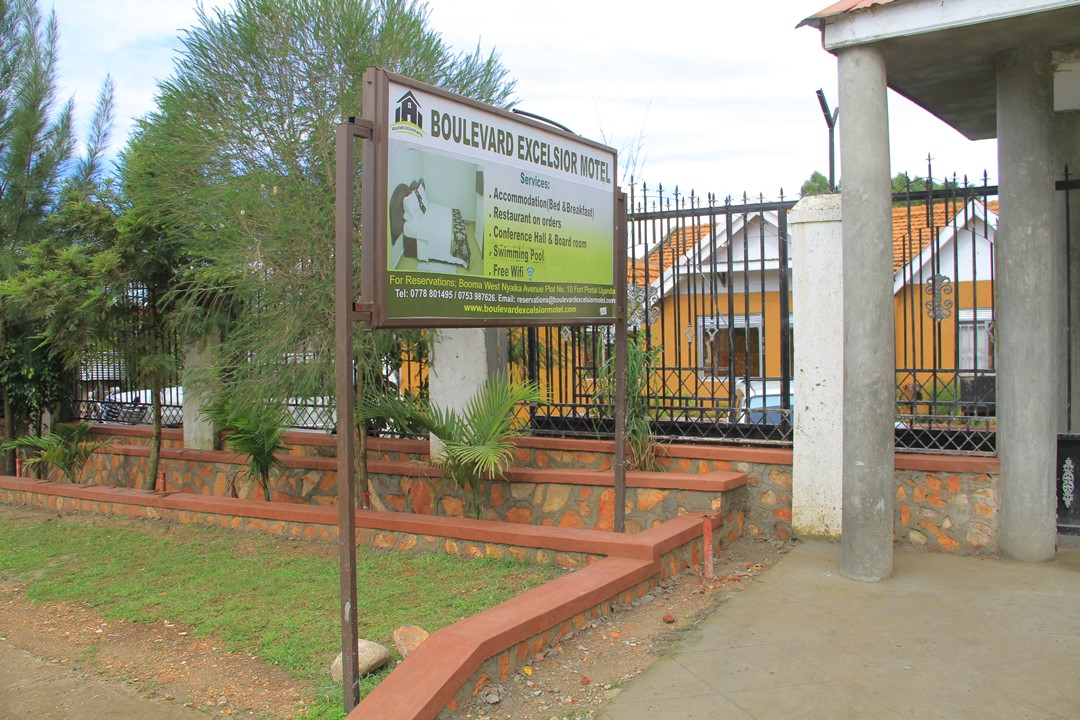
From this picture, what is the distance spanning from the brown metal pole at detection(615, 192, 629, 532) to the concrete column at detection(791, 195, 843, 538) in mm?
1249

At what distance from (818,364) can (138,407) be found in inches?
358

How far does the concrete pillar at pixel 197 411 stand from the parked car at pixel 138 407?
49.8 inches

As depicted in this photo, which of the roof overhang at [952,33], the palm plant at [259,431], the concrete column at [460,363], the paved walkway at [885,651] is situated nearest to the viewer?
the paved walkway at [885,651]

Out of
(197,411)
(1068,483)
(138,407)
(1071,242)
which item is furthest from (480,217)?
(138,407)

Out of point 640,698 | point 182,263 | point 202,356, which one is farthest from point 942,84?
point 202,356

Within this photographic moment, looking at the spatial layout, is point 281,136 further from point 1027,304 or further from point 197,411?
point 1027,304

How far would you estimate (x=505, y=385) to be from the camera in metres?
7.18

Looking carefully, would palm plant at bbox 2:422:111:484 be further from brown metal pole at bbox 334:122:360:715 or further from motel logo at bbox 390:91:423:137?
motel logo at bbox 390:91:423:137

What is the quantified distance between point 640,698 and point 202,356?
294 inches

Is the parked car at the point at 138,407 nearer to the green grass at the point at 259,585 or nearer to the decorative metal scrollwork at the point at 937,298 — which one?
the green grass at the point at 259,585

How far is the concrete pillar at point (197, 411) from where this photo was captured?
→ 32.0ft

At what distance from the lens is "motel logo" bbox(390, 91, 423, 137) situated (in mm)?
4320

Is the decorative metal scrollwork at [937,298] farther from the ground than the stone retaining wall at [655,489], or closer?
farther from the ground

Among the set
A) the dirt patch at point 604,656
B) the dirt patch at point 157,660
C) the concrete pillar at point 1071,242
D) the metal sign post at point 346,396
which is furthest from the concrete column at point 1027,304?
the dirt patch at point 157,660
